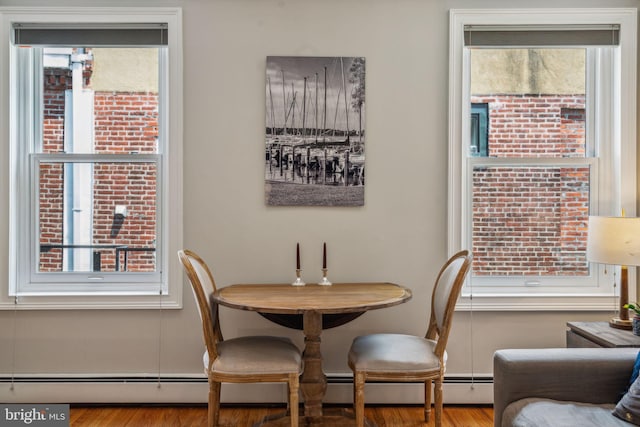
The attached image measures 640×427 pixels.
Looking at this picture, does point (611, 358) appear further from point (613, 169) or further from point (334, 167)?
point (334, 167)

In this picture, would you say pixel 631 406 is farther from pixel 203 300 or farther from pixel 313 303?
pixel 203 300

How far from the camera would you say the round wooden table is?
6.93ft

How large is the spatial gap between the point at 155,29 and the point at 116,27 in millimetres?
231

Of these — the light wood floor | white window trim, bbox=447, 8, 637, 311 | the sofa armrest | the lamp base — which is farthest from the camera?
white window trim, bbox=447, 8, 637, 311

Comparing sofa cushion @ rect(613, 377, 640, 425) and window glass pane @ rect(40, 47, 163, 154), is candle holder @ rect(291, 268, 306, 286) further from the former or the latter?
sofa cushion @ rect(613, 377, 640, 425)

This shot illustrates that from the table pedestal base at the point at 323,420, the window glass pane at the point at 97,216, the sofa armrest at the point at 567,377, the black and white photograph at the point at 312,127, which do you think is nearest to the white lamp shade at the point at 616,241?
the sofa armrest at the point at 567,377

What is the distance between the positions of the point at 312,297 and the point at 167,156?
1.23 metres

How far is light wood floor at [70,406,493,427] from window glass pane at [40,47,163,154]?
1516 millimetres

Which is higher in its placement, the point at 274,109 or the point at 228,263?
the point at 274,109

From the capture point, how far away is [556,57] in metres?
2.88

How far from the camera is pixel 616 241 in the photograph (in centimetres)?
226

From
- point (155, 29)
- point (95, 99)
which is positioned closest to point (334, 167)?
point (155, 29)

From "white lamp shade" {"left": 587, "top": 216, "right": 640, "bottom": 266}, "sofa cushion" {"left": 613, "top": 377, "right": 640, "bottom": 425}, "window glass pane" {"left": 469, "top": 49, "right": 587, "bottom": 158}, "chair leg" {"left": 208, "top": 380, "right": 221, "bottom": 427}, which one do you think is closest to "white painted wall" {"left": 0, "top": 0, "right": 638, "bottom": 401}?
"window glass pane" {"left": 469, "top": 49, "right": 587, "bottom": 158}

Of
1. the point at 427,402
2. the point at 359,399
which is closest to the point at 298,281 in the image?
the point at 359,399
